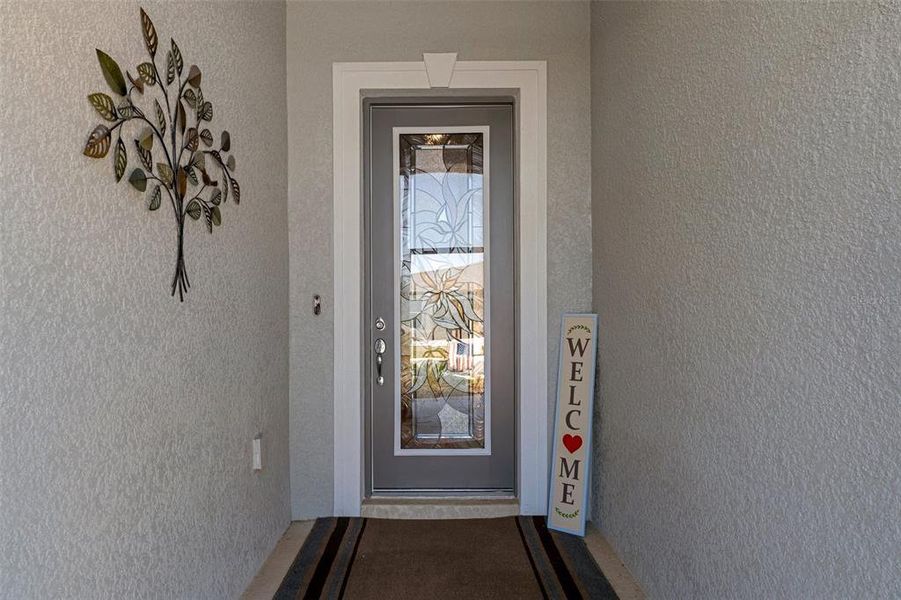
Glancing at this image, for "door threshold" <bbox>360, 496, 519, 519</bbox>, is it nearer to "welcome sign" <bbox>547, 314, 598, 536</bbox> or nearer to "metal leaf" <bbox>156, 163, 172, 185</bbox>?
"welcome sign" <bbox>547, 314, 598, 536</bbox>

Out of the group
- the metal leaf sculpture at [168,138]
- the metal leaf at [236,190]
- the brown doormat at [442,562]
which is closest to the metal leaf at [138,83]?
the metal leaf sculpture at [168,138]

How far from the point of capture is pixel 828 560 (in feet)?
→ 3.95

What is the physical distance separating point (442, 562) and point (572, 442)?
32.1 inches

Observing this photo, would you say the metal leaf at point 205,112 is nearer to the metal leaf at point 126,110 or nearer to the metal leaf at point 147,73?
the metal leaf at point 147,73

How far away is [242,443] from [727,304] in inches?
69.3

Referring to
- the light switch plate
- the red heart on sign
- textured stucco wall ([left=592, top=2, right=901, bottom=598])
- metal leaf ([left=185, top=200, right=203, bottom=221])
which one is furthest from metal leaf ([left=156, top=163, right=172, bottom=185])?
the red heart on sign

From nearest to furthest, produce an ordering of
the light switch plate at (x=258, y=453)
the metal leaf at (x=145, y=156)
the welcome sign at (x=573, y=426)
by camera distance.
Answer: the metal leaf at (x=145, y=156) < the light switch plate at (x=258, y=453) < the welcome sign at (x=573, y=426)

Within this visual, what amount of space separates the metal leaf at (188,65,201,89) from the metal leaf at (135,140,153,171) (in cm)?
38

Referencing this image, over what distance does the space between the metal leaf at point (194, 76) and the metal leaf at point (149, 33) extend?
0.23m

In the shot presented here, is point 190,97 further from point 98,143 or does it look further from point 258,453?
point 258,453

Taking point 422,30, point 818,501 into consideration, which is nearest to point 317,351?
point 422,30

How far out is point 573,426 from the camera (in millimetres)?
2895

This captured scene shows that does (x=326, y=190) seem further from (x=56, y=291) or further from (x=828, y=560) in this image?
(x=828, y=560)

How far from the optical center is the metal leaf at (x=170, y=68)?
66.8 inches
